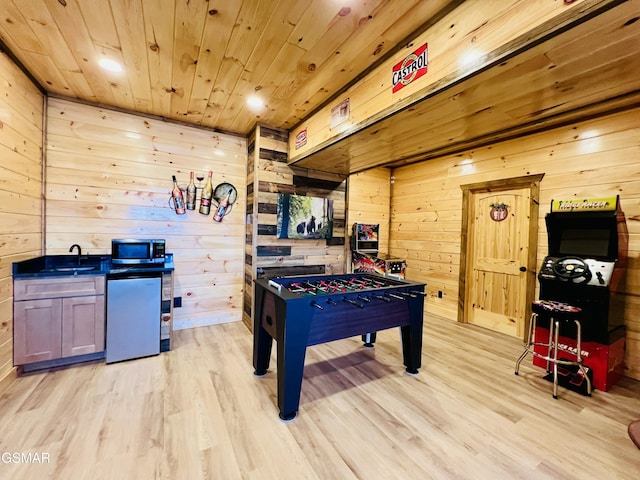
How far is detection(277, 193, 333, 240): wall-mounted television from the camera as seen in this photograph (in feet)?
11.8

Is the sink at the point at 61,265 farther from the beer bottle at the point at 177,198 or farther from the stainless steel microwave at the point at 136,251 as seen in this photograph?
the beer bottle at the point at 177,198

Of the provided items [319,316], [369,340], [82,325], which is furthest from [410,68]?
[82,325]

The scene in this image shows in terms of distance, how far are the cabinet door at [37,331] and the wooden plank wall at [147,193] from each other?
31.0 inches

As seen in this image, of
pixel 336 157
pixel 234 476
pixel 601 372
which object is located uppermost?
pixel 336 157

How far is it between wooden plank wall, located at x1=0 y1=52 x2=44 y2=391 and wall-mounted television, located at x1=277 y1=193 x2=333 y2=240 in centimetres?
245

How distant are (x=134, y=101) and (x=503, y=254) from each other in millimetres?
4931

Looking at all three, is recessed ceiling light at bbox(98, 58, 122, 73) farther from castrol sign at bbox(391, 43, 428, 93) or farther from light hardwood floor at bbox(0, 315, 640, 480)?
light hardwood floor at bbox(0, 315, 640, 480)

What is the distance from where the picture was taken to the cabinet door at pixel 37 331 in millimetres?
2293

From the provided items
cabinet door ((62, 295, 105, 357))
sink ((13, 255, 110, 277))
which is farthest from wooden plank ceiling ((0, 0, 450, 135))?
cabinet door ((62, 295, 105, 357))

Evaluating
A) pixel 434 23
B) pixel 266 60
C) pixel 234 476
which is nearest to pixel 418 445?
pixel 234 476

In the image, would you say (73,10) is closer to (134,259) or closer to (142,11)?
(142,11)

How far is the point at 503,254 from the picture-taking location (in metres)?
3.67

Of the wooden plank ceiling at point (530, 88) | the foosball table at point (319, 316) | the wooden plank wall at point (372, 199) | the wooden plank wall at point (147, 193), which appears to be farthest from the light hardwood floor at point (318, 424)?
the wooden plank wall at point (372, 199)

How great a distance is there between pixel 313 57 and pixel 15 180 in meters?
2.74
